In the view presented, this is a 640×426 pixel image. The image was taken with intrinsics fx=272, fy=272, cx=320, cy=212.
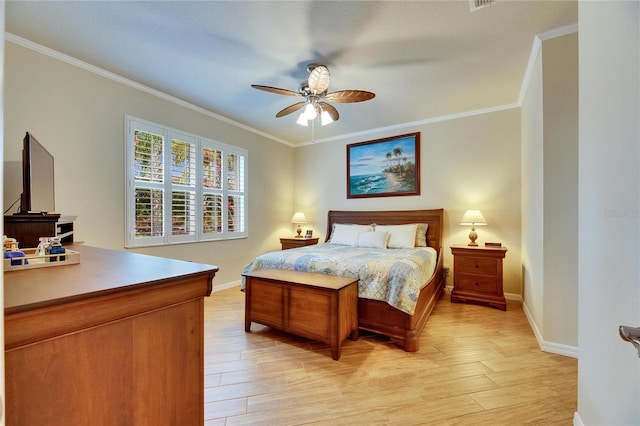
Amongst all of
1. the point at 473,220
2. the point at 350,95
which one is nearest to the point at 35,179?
the point at 350,95

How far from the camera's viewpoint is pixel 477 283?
3.46 m

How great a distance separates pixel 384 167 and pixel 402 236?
4.47ft

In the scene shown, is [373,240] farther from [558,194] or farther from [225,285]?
[225,285]

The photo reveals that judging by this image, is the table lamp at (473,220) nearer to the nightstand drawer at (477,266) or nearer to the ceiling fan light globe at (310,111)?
the nightstand drawer at (477,266)

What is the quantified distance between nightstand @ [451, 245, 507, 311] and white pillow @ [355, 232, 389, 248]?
91 cm

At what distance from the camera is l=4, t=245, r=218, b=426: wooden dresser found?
625mm

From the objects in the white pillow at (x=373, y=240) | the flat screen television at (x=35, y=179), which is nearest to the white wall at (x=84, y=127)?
the flat screen television at (x=35, y=179)

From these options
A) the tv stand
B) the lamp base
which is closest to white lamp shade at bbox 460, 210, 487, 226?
the lamp base

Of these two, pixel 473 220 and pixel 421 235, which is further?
pixel 421 235

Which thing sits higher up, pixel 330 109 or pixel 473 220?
pixel 330 109

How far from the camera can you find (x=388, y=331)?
96.1 inches

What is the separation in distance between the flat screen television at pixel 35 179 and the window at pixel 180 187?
1045 millimetres

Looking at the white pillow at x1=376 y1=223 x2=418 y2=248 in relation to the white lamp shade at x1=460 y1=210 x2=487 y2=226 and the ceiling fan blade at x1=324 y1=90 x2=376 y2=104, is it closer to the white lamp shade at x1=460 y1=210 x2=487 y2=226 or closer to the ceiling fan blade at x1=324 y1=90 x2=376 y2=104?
the white lamp shade at x1=460 y1=210 x2=487 y2=226

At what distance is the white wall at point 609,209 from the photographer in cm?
93
